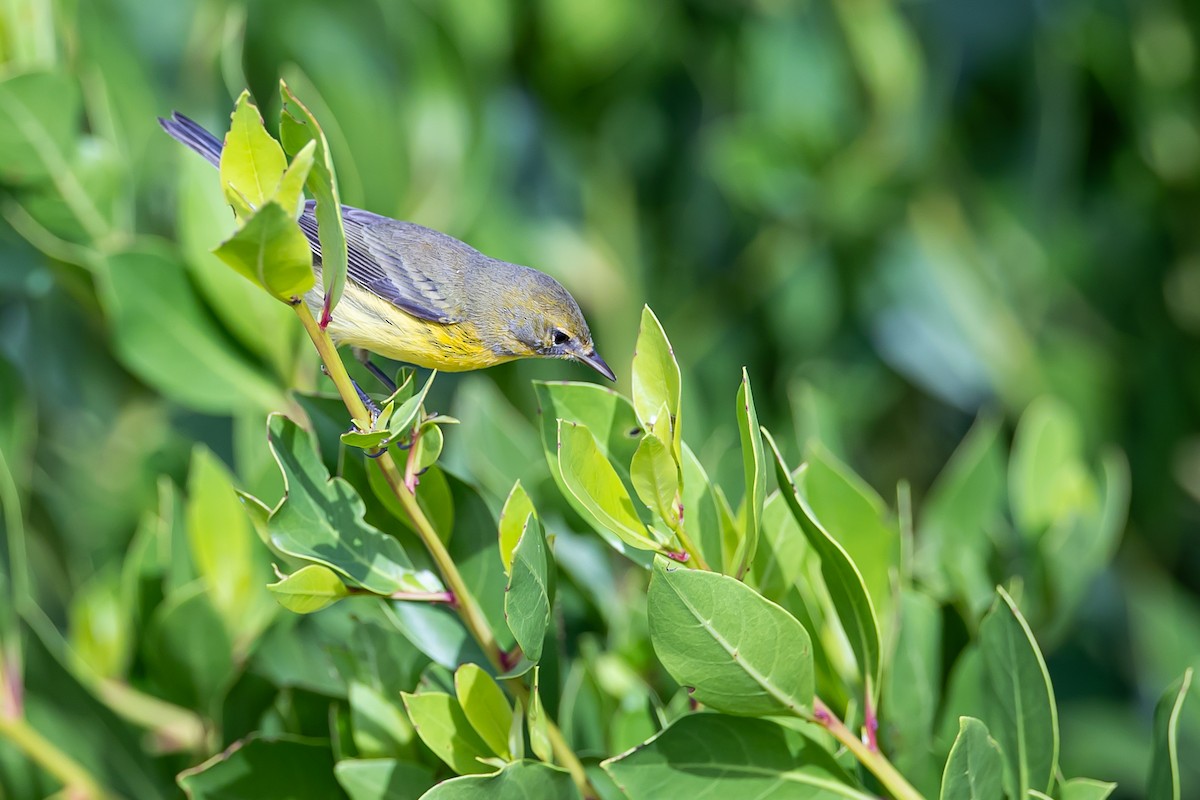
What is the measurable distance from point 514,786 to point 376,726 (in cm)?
27

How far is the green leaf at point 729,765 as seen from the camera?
52.3 inches

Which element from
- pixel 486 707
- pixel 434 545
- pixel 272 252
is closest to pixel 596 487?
pixel 434 545

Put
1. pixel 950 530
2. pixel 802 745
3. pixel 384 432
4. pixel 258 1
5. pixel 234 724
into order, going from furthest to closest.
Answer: pixel 258 1, pixel 950 530, pixel 234 724, pixel 802 745, pixel 384 432

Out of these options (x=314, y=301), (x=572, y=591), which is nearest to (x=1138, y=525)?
(x=572, y=591)

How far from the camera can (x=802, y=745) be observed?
4.52ft

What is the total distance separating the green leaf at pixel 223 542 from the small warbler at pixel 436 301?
329 mm

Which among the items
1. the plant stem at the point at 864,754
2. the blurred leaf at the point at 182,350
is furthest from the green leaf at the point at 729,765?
the blurred leaf at the point at 182,350

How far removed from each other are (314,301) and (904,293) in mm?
2071

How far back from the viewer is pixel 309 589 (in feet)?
4.22

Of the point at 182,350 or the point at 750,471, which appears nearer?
the point at 750,471

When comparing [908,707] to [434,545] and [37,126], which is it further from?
[37,126]

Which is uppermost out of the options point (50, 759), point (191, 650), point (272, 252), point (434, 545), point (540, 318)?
point (272, 252)

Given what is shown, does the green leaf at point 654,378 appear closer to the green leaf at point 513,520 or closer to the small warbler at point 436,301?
the green leaf at point 513,520

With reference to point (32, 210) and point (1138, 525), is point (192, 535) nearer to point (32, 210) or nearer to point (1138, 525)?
point (32, 210)
